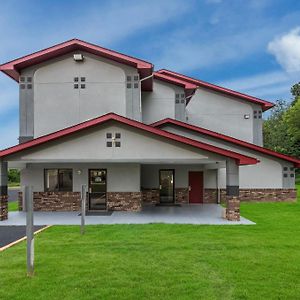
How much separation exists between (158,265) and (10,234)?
22.4 ft

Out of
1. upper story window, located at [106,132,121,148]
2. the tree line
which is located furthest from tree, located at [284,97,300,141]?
upper story window, located at [106,132,121,148]

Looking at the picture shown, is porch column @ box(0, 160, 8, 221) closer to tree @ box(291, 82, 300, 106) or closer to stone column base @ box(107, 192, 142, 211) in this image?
stone column base @ box(107, 192, 142, 211)

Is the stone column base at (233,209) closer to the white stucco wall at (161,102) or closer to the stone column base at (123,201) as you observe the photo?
the stone column base at (123,201)

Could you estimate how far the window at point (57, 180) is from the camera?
67.2 feet

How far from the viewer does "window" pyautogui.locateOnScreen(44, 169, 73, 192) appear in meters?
20.5

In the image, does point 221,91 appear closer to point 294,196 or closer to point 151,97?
point 151,97

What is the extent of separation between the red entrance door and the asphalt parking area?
1244cm

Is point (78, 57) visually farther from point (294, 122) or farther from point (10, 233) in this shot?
point (294, 122)

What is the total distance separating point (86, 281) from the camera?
762 centimetres

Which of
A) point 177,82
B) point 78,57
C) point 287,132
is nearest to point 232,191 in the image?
point 78,57

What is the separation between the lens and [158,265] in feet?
28.8

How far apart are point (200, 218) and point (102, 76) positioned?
364 inches

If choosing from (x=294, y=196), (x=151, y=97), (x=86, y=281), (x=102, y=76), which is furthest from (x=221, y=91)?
(x=86, y=281)

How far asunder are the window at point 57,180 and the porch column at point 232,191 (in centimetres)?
873
